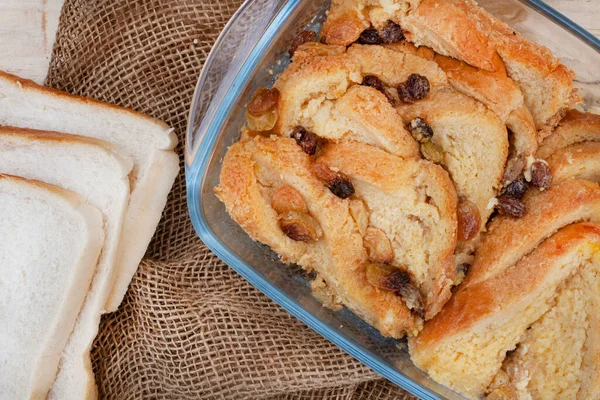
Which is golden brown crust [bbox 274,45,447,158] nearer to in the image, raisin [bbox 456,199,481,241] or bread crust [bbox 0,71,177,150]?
raisin [bbox 456,199,481,241]

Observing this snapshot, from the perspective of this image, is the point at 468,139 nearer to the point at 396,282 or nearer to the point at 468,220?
the point at 468,220

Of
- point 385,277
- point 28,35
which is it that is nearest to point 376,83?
point 385,277

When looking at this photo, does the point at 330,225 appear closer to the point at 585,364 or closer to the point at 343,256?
the point at 343,256

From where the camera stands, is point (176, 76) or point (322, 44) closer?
→ point (322, 44)

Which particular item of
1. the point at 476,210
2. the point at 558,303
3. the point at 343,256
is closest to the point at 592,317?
the point at 558,303

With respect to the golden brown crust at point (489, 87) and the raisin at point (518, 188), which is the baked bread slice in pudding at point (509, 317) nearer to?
the raisin at point (518, 188)
